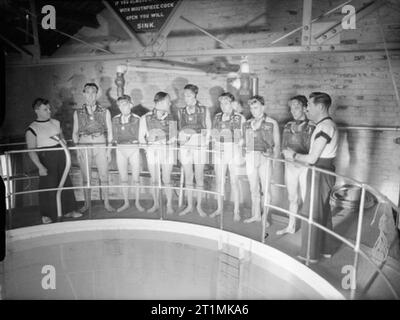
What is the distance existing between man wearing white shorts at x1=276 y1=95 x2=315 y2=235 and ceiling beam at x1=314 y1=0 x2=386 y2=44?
30.7 inches

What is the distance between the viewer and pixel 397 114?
404cm

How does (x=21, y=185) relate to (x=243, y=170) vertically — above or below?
below

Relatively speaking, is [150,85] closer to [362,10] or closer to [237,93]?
[237,93]

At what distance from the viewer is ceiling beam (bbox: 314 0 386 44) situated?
11.6 feet

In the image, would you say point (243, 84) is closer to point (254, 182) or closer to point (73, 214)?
point (254, 182)

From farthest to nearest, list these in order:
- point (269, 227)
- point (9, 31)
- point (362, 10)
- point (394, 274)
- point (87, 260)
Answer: point (9, 31)
point (362, 10)
point (269, 227)
point (87, 260)
point (394, 274)

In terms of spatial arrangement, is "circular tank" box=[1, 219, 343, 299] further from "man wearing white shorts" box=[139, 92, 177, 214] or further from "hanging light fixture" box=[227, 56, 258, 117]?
"hanging light fixture" box=[227, 56, 258, 117]

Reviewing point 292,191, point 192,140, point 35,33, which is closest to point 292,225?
point 292,191

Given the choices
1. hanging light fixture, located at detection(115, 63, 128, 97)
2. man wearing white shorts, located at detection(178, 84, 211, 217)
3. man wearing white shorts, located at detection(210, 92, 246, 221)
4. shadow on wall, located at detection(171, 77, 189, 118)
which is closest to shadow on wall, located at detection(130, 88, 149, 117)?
hanging light fixture, located at detection(115, 63, 128, 97)

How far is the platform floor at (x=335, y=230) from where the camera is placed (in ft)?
8.70

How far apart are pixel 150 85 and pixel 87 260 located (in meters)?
2.91

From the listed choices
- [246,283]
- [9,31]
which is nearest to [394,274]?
[246,283]

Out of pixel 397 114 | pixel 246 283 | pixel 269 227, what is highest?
pixel 397 114

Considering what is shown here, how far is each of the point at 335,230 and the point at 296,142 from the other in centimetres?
113
